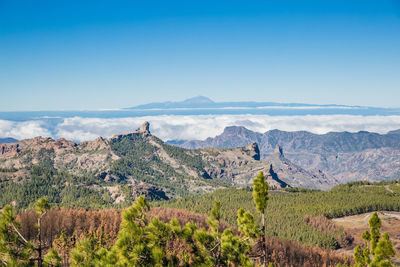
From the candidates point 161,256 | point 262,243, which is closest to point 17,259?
point 161,256

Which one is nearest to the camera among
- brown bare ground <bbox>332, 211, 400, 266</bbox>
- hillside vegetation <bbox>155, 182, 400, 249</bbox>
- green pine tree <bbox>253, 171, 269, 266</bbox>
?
green pine tree <bbox>253, 171, 269, 266</bbox>

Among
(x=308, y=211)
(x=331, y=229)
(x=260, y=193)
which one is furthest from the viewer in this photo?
(x=308, y=211)

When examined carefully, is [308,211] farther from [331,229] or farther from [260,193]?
[260,193]

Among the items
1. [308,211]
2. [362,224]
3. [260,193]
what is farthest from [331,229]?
[260,193]

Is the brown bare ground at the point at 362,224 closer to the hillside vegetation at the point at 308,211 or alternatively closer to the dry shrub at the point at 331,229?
the dry shrub at the point at 331,229

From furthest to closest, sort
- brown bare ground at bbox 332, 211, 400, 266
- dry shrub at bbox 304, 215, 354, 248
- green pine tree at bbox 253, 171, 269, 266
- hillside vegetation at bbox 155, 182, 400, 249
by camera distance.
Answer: dry shrub at bbox 304, 215, 354, 248 → hillside vegetation at bbox 155, 182, 400, 249 → brown bare ground at bbox 332, 211, 400, 266 → green pine tree at bbox 253, 171, 269, 266

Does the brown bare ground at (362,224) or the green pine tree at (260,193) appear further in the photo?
the brown bare ground at (362,224)

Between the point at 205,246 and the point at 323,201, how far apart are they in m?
202

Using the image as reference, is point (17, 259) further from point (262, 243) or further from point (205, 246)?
point (262, 243)

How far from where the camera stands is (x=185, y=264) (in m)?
15.9

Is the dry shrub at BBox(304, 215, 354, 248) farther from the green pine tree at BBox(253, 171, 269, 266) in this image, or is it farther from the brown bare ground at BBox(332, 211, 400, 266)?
the green pine tree at BBox(253, 171, 269, 266)

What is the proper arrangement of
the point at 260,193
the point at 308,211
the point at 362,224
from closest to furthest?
the point at 260,193, the point at 362,224, the point at 308,211

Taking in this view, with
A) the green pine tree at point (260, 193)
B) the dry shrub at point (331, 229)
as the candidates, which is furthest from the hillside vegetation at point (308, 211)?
the green pine tree at point (260, 193)

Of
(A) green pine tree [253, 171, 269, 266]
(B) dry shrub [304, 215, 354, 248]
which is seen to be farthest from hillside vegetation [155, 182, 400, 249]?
(A) green pine tree [253, 171, 269, 266]
